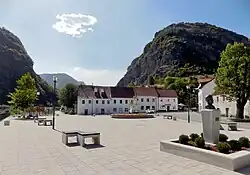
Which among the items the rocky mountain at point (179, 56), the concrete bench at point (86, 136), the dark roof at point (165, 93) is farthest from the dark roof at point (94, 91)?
the rocky mountain at point (179, 56)

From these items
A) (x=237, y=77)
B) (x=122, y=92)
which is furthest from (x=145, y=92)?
(x=237, y=77)

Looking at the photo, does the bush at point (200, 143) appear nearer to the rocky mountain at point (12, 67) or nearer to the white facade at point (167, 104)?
the white facade at point (167, 104)

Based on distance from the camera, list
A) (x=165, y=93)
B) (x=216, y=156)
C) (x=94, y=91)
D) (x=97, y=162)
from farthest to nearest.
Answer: (x=165, y=93)
(x=94, y=91)
(x=97, y=162)
(x=216, y=156)

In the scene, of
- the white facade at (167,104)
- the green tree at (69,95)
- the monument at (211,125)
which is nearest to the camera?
the monument at (211,125)

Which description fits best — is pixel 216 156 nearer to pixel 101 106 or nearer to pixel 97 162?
pixel 97 162

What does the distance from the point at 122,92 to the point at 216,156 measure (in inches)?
2317

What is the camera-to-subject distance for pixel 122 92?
66438 mm

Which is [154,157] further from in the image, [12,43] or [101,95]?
[12,43]

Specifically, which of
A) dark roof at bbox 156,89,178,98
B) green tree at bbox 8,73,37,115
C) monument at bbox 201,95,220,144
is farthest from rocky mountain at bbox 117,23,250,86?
monument at bbox 201,95,220,144

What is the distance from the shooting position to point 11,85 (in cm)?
11431

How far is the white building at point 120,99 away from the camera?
199 feet

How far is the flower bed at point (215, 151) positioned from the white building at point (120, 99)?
144 feet

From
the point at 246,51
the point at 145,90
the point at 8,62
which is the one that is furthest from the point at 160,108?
the point at 8,62

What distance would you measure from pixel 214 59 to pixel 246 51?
414 feet
